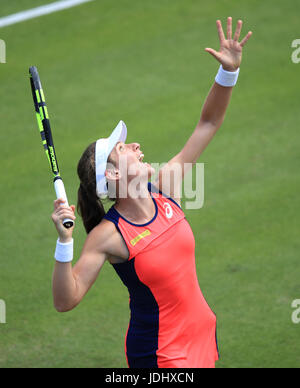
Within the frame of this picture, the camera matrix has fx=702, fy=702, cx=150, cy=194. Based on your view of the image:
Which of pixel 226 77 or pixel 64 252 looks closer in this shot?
pixel 64 252

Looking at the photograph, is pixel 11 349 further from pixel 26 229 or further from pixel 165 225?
pixel 165 225

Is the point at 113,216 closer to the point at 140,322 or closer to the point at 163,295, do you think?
the point at 163,295

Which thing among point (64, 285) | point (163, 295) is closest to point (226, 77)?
point (163, 295)

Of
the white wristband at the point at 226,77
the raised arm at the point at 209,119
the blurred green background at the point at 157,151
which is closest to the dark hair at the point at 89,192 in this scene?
the raised arm at the point at 209,119

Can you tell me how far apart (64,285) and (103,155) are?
87 cm

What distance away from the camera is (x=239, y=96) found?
956 cm

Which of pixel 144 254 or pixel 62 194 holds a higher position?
pixel 62 194

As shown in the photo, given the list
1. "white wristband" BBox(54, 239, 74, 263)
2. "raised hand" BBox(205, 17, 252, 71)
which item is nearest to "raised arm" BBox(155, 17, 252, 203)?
"raised hand" BBox(205, 17, 252, 71)

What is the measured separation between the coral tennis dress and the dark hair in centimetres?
10

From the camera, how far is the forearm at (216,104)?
4809 millimetres

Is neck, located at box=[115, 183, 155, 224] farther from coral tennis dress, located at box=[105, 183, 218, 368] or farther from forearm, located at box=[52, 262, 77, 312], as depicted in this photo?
forearm, located at box=[52, 262, 77, 312]

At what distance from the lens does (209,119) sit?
4871 millimetres

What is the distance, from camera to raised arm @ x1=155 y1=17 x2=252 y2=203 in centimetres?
473
